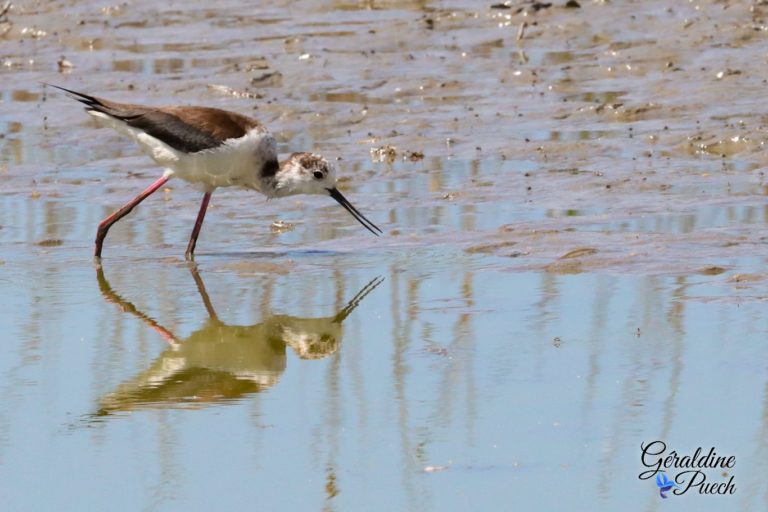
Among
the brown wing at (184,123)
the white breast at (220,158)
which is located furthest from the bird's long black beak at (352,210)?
the brown wing at (184,123)

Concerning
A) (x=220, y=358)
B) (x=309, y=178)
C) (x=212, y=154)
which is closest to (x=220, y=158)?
(x=212, y=154)

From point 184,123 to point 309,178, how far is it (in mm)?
775

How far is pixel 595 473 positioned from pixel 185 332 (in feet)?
8.67

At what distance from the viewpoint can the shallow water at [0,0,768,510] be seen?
5125mm

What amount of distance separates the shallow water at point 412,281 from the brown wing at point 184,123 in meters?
0.63

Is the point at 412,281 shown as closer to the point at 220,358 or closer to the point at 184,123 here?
the point at 220,358

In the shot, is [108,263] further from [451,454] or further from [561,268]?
[451,454]

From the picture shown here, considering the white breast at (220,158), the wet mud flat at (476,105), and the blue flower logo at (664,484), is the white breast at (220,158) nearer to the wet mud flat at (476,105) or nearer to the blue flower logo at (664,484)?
the wet mud flat at (476,105)

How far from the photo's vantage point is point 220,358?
6621 mm

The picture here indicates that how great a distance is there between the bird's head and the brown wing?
1.04 ft

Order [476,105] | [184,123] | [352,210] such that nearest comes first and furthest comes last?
[184,123] → [352,210] → [476,105]

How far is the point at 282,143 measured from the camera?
11.6m

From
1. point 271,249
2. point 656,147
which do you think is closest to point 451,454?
point 271,249

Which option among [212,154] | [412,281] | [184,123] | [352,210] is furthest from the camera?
[352,210]
